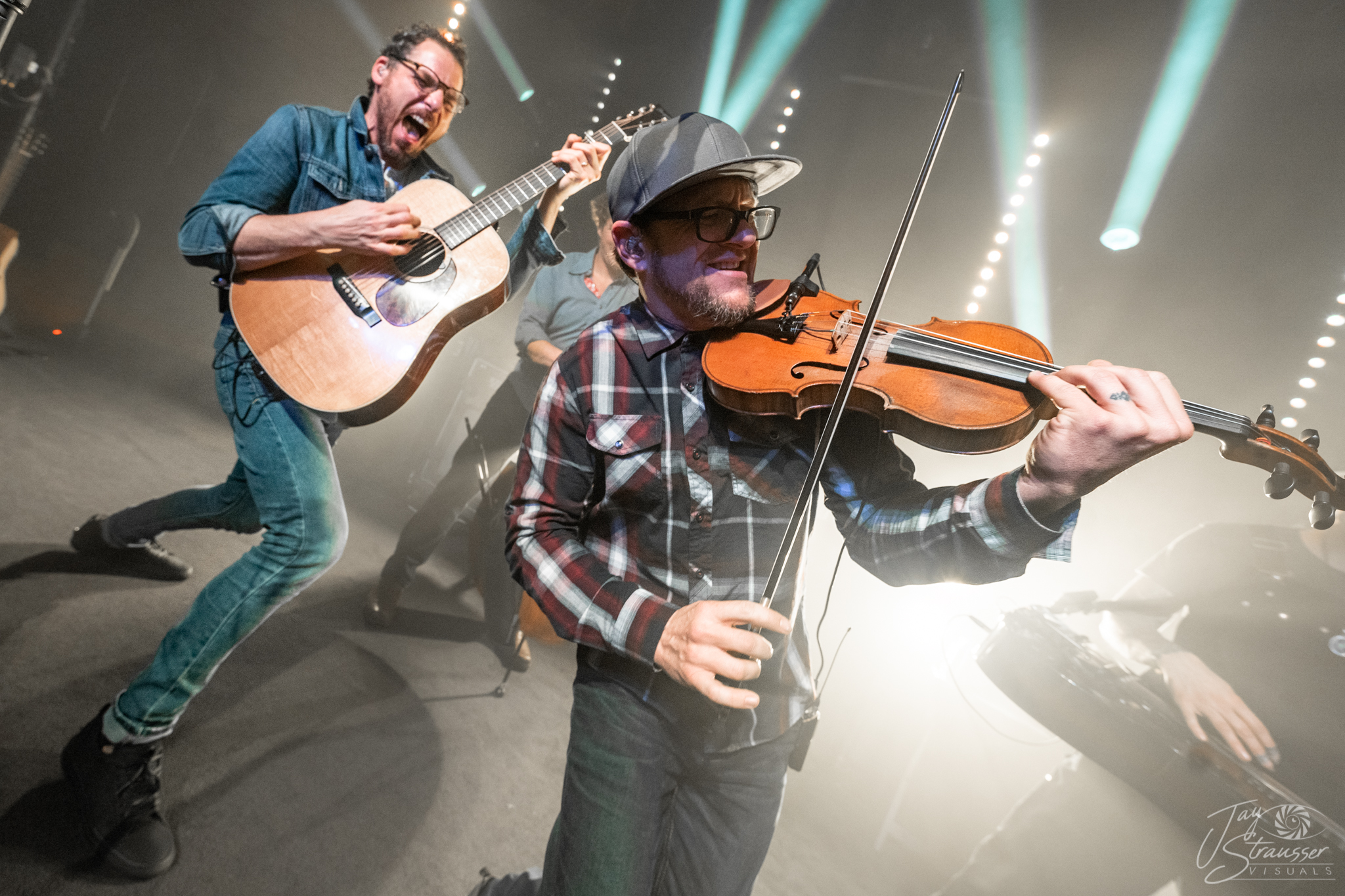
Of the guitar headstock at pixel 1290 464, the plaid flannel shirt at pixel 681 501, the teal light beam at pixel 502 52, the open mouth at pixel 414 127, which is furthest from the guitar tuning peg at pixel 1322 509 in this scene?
the teal light beam at pixel 502 52

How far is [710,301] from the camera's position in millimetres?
1376

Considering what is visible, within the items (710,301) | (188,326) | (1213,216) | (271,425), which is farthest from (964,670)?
(188,326)

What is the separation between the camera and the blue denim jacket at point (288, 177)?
1639mm

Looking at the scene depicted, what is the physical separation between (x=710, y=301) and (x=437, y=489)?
277 cm

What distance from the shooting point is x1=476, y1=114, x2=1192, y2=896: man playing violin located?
3.91ft

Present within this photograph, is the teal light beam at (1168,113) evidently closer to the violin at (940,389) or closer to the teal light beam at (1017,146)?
the teal light beam at (1017,146)

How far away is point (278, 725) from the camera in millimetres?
2127

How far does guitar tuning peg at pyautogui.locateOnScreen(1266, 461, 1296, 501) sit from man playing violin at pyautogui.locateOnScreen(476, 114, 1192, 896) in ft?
1.56

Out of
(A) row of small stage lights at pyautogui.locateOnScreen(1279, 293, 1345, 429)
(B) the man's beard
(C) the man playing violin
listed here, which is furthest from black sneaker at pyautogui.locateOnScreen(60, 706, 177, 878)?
(A) row of small stage lights at pyautogui.locateOnScreen(1279, 293, 1345, 429)

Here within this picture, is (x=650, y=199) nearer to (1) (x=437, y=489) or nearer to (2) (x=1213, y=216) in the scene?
(1) (x=437, y=489)

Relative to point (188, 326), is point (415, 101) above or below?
above

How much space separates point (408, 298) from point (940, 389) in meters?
1.60

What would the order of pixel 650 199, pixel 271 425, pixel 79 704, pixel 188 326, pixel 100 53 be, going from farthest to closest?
pixel 188 326 → pixel 100 53 → pixel 79 704 → pixel 271 425 → pixel 650 199

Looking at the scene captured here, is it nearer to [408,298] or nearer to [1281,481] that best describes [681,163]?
[408,298]
